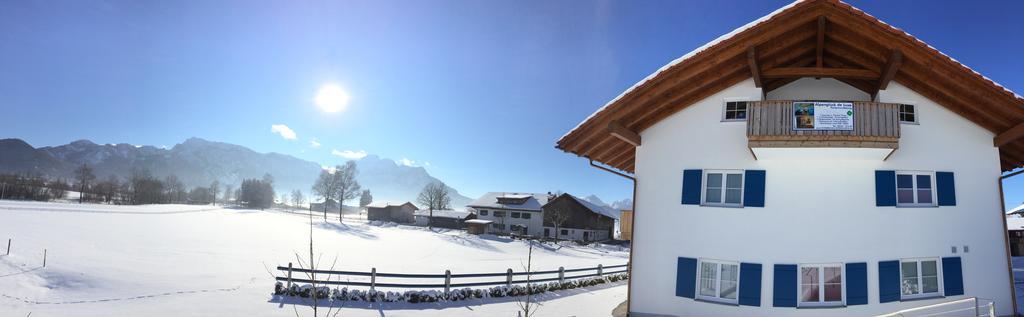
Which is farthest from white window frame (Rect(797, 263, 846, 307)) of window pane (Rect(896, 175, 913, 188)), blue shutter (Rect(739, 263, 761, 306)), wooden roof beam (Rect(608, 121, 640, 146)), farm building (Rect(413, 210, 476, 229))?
farm building (Rect(413, 210, 476, 229))

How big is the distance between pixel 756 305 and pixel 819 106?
4.75 meters

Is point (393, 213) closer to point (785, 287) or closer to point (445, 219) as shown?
point (445, 219)

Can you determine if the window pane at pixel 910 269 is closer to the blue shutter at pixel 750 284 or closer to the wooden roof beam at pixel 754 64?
the blue shutter at pixel 750 284

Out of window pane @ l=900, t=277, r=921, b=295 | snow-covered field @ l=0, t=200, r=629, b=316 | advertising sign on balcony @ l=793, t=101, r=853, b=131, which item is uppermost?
advertising sign on balcony @ l=793, t=101, r=853, b=131

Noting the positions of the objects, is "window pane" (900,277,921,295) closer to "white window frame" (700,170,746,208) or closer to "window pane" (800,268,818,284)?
"window pane" (800,268,818,284)

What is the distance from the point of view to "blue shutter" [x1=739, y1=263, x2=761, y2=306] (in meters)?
10.3

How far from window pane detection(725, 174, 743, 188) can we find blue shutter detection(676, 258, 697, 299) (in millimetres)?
2069

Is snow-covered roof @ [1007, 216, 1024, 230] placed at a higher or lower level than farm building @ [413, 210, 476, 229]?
higher

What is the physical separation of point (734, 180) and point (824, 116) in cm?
235

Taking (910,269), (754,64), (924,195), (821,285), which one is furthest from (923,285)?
(754,64)

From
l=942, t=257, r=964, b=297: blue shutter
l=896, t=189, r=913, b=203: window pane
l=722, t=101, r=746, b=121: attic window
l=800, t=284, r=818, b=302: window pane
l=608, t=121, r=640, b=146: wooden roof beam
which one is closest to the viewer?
l=800, t=284, r=818, b=302: window pane

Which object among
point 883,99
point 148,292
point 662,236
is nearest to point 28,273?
point 148,292

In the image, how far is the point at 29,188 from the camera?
98625 millimetres

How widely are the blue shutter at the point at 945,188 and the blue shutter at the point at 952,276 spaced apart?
4.43ft
